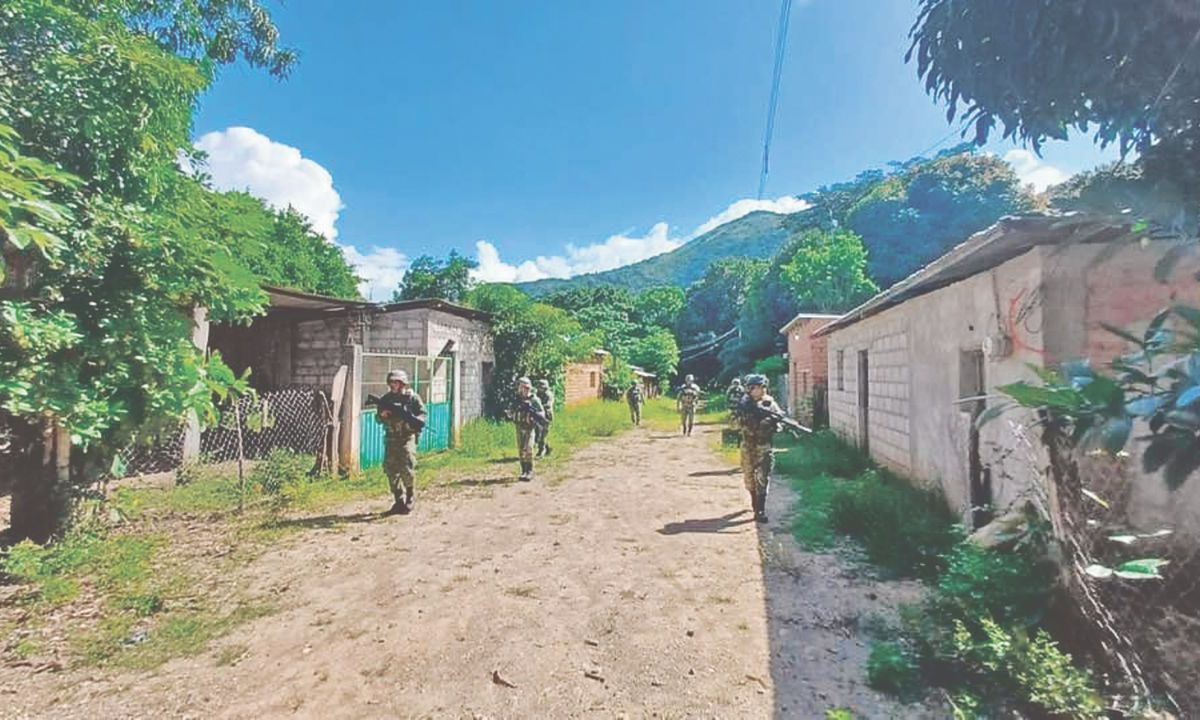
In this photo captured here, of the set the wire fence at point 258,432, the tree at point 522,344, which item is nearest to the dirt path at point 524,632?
the wire fence at point 258,432

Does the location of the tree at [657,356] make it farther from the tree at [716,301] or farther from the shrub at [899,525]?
the shrub at [899,525]

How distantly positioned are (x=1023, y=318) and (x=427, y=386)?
9512mm

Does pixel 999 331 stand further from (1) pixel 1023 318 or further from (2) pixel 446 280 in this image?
(2) pixel 446 280

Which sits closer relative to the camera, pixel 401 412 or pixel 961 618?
pixel 961 618

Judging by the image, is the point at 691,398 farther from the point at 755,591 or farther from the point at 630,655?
the point at 630,655

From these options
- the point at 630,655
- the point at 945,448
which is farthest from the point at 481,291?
the point at 630,655

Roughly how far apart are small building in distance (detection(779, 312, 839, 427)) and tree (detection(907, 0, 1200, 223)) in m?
12.0

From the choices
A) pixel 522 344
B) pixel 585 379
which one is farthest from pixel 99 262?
pixel 585 379

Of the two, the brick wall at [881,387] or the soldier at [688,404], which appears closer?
the brick wall at [881,387]

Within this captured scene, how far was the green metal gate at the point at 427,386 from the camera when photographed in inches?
409

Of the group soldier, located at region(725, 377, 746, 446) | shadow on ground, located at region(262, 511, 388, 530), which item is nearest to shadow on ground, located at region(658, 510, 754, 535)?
soldier, located at region(725, 377, 746, 446)

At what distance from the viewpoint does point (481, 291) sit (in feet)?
55.5

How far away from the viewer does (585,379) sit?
23.1m

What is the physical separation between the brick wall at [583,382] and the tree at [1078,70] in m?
16.5
